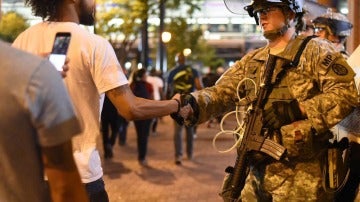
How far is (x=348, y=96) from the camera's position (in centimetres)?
329

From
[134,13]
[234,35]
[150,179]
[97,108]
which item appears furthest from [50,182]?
[234,35]

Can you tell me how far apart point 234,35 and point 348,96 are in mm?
50265

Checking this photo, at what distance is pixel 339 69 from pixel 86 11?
133 centimetres

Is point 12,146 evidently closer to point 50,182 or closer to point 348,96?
point 50,182

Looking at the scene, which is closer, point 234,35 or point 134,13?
point 134,13

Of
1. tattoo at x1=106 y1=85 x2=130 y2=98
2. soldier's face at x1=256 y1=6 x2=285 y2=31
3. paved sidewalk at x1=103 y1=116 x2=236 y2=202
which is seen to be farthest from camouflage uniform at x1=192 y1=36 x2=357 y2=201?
paved sidewalk at x1=103 y1=116 x2=236 y2=202

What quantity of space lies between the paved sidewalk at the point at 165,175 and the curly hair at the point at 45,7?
3.64 meters

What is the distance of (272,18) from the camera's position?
11.7 feet

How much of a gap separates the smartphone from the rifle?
1.21 m

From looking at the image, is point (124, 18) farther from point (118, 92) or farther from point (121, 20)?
point (118, 92)

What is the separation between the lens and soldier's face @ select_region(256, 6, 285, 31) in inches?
140

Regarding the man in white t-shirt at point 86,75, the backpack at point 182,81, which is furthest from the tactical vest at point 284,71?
the backpack at point 182,81

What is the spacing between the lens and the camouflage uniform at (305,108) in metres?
3.27

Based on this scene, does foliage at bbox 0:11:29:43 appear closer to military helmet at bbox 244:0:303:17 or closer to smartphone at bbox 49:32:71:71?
smartphone at bbox 49:32:71:71
